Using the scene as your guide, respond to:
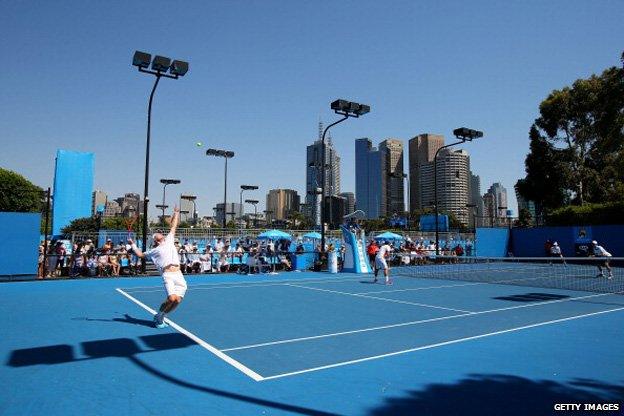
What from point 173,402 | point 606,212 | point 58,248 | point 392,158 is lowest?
point 173,402

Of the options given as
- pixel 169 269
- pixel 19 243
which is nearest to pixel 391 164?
pixel 19 243

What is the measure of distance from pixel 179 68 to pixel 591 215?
34270 millimetres

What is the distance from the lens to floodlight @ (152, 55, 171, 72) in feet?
62.2

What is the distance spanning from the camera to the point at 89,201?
53719 millimetres

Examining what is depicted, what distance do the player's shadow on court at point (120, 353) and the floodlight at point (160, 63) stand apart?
15.1 m

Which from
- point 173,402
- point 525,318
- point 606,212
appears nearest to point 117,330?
point 173,402

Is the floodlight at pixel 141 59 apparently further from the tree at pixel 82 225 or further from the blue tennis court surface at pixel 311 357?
the tree at pixel 82 225

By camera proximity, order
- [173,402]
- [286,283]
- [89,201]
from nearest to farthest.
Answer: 1. [173,402]
2. [286,283]
3. [89,201]

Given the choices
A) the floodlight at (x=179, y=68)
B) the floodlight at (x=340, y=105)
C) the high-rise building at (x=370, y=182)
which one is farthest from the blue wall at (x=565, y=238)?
the high-rise building at (x=370, y=182)

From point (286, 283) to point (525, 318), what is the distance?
1021 cm

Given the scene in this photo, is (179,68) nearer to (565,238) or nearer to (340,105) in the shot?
(340,105)

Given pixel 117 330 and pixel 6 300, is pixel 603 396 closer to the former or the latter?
pixel 117 330

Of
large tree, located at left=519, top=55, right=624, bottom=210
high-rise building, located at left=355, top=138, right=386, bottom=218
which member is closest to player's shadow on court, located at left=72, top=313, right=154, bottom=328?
large tree, located at left=519, top=55, right=624, bottom=210

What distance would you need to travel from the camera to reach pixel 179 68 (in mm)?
19625
